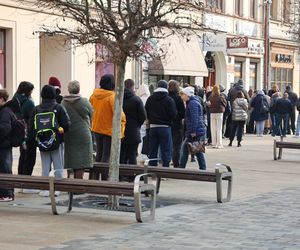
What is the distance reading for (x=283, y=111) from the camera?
2622cm

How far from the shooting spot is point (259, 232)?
885 centimetres

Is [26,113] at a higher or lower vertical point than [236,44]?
lower

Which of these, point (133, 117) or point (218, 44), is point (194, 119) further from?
point (218, 44)

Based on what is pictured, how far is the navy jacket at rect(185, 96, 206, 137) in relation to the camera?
13.8 metres

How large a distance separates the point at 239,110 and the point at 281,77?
59.1 feet

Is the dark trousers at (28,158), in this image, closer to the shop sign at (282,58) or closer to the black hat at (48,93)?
the black hat at (48,93)

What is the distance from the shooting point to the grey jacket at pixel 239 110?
21812 millimetres

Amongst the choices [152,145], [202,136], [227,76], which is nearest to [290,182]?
[202,136]

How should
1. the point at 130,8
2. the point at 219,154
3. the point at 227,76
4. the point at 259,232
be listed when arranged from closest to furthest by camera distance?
1. the point at 259,232
2. the point at 130,8
3. the point at 219,154
4. the point at 227,76

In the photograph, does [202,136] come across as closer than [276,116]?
Yes

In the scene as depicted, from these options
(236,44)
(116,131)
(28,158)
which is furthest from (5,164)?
(236,44)

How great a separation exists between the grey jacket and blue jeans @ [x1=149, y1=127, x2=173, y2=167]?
866 centimetres

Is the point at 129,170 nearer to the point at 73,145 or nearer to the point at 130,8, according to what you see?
the point at 73,145

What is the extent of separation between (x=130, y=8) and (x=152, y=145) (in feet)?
13.1
